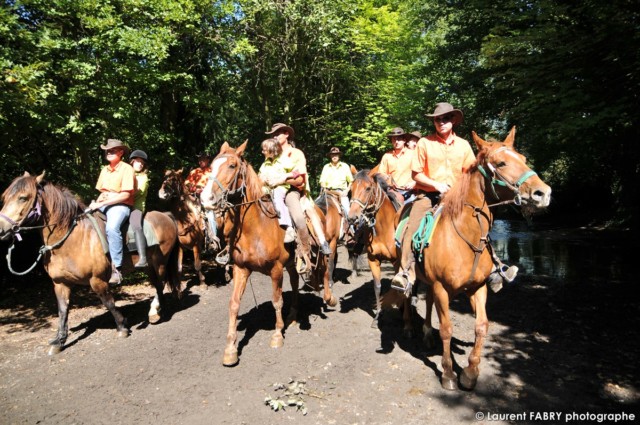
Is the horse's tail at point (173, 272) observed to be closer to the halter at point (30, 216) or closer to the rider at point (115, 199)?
the rider at point (115, 199)

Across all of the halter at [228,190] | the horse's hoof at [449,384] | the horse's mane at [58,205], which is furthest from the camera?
the horse's mane at [58,205]

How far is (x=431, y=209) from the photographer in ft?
15.9

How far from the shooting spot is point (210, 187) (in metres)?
4.72

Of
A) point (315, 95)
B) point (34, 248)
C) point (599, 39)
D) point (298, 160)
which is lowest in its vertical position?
point (34, 248)

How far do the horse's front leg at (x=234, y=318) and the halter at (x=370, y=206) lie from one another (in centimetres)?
228

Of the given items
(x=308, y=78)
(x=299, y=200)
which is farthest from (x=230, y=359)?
(x=308, y=78)

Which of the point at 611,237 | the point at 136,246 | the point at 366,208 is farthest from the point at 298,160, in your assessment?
the point at 611,237

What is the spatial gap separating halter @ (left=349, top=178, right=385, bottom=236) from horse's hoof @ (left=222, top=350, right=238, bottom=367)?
3020 millimetres

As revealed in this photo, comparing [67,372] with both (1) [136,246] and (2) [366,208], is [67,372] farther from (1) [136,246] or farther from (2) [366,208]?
(2) [366,208]

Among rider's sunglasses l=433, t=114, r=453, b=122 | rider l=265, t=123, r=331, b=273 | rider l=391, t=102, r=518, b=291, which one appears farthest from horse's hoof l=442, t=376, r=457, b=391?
rider's sunglasses l=433, t=114, r=453, b=122

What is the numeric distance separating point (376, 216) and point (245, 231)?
266 centimetres

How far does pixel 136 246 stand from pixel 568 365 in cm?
699

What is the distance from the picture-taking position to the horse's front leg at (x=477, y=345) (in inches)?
168

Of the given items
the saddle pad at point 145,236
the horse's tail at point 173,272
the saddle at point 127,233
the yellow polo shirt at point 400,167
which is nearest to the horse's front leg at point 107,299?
the saddle at point 127,233
